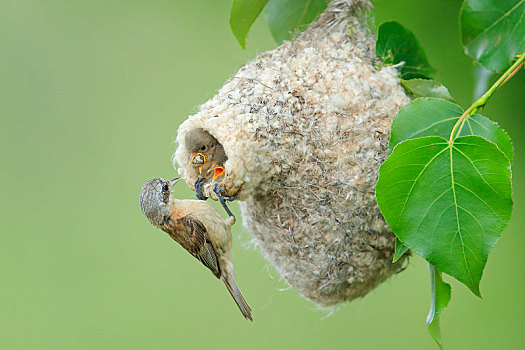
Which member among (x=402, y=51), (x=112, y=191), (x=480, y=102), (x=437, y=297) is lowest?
(x=437, y=297)

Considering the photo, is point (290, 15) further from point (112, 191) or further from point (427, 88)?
point (112, 191)

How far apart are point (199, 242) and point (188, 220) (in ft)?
0.21

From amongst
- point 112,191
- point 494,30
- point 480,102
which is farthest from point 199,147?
point 112,191

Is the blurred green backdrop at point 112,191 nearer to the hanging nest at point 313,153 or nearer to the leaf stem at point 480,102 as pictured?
the hanging nest at point 313,153

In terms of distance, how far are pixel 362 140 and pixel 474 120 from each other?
263 mm

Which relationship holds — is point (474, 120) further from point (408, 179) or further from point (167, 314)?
point (167, 314)

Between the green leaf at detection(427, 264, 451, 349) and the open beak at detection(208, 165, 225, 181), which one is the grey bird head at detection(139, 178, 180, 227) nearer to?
the open beak at detection(208, 165, 225, 181)

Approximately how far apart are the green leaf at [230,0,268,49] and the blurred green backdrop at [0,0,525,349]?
117 centimetres

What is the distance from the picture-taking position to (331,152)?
3.81ft

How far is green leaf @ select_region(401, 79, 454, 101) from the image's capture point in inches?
46.0

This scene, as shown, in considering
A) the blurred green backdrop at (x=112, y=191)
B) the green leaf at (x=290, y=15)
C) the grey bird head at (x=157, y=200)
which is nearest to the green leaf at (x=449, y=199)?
the grey bird head at (x=157, y=200)

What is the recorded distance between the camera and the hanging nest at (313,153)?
1.14 metres

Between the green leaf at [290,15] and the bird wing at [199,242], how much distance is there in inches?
21.8

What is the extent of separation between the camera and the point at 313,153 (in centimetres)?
117
